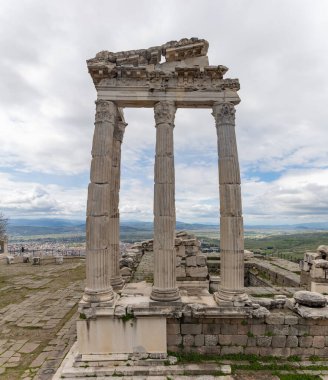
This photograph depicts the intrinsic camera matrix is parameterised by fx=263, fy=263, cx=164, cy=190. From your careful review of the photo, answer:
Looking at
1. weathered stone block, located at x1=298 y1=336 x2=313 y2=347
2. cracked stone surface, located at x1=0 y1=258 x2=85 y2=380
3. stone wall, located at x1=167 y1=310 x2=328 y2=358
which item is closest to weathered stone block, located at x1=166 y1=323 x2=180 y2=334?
stone wall, located at x1=167 y1=310 x2=328 y2=358

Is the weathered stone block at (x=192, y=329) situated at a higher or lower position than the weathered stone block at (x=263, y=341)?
higher

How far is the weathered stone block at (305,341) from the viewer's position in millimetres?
8391

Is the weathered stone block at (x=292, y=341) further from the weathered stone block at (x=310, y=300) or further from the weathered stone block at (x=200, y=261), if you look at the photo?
the weathered stone block at (x=200, y=261)

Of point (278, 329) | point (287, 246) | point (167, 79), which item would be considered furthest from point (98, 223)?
point (287, 246)

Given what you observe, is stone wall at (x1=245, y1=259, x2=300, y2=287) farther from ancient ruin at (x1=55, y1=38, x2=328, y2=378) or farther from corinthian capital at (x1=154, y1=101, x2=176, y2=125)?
corinthian capital at (x1=154, y1=101, x2=176, y2=125)

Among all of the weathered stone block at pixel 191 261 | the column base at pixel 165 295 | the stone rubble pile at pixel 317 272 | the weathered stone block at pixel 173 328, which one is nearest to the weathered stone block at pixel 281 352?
the weathered stone block at pixel 173 328

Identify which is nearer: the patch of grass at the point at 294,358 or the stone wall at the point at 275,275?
the patch of grass at the point at 294,358

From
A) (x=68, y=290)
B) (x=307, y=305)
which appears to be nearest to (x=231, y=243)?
(x=307, y=305)

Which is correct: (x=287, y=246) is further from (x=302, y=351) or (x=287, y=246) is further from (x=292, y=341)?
(x=292, y=341)

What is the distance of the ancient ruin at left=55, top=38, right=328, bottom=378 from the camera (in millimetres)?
8281

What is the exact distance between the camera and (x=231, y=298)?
28.4 ft

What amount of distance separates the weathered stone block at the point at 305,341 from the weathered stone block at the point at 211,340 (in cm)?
268

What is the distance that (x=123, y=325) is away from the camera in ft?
27.2

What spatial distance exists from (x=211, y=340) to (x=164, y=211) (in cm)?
438
